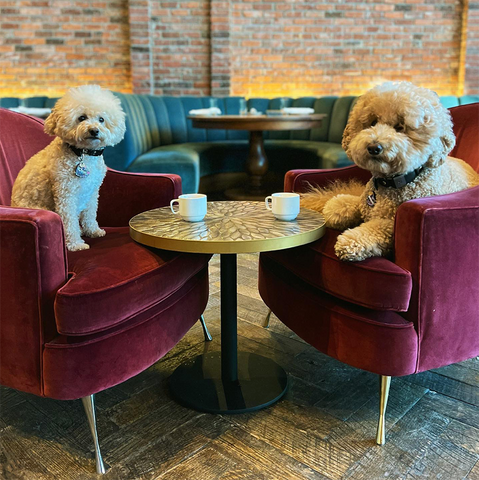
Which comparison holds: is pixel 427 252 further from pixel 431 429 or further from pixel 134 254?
pixel 134 254

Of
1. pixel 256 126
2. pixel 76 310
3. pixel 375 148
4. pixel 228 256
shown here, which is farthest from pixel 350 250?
pixel 256 126

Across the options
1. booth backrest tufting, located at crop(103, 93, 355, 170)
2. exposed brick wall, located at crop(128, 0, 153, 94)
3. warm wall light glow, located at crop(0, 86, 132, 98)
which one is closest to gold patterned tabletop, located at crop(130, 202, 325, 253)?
booth backrest tufting, located at crop(103, 93, 355, 170)

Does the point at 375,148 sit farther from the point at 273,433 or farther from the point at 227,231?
the point at 273,433

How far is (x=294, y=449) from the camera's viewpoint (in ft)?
4.73

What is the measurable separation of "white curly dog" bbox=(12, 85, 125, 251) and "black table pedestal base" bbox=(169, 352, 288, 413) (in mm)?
608

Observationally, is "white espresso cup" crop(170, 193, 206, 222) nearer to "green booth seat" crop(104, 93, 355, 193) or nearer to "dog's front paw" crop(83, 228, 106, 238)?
"dog's front paw" crop(83, 228, 106, 238)

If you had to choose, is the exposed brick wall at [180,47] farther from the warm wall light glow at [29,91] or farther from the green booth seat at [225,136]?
the warm wall light glow at [29,91]

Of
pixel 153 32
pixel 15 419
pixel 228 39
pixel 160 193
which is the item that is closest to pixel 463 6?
pixel 228 39

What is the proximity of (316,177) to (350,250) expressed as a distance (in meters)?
0.79

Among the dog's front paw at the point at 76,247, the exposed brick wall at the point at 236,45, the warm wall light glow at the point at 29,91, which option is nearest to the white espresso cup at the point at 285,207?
the dog's front paw at the point at 76,247

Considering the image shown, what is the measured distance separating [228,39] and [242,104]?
1.15m

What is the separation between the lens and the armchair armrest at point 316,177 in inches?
84.3

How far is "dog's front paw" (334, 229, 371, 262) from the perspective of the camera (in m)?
1.43

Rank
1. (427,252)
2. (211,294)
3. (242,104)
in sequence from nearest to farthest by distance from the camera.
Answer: (427,252) → (211,294) → (242,104)
